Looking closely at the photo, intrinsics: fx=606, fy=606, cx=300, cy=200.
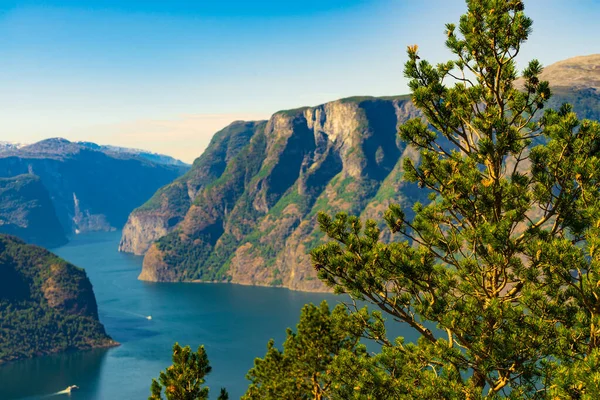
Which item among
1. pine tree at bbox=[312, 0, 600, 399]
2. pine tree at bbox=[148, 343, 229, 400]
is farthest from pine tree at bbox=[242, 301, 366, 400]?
pine tree at bbox=[312, 0, 600, 399]

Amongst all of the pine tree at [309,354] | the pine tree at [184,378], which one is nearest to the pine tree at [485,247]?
the pine tree at [184,378]

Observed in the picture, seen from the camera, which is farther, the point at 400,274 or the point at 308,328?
the point at 308,328

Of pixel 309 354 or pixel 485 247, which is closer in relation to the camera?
pixel 485 247

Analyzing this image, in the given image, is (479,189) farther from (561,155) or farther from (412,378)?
(412,378)

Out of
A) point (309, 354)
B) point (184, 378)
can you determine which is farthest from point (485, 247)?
point (309, 354)

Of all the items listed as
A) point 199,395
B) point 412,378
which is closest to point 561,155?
point 412,378

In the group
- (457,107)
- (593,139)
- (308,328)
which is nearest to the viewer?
(593,139)

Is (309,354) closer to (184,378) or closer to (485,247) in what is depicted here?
(184,378)
